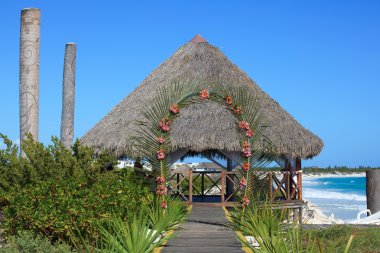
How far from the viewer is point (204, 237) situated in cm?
928

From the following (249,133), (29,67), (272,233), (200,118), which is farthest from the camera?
(200,118)

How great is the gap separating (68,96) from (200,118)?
4.22 meters

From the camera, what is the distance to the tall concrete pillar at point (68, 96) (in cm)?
1205

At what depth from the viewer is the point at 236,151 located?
609 inches

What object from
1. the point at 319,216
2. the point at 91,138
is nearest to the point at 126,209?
the point at 91,138

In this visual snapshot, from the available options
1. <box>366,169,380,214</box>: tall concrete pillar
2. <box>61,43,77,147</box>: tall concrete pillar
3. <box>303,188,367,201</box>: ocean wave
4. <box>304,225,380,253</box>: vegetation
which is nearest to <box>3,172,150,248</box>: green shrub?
<box>61,43,77,147</box>: tall concrete pillar

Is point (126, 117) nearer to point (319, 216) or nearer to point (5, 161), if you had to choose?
point (5, 161)

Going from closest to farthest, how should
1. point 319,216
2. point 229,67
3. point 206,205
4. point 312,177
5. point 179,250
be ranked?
1. point 179,250
2. point 206,205
3. point 229,67
4. point 319,216
5. point 312,177

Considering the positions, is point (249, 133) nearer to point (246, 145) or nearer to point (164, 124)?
point (246, 145)

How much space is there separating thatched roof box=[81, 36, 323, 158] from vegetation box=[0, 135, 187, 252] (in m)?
4.53

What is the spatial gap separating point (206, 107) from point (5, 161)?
5.97 m

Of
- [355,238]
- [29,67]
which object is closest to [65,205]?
[29,67]

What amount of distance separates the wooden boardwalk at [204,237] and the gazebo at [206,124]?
3.16 metres

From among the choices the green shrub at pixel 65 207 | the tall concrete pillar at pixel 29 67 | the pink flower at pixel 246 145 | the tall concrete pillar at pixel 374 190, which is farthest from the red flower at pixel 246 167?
the tall concrete pillar at pixel 374 190
